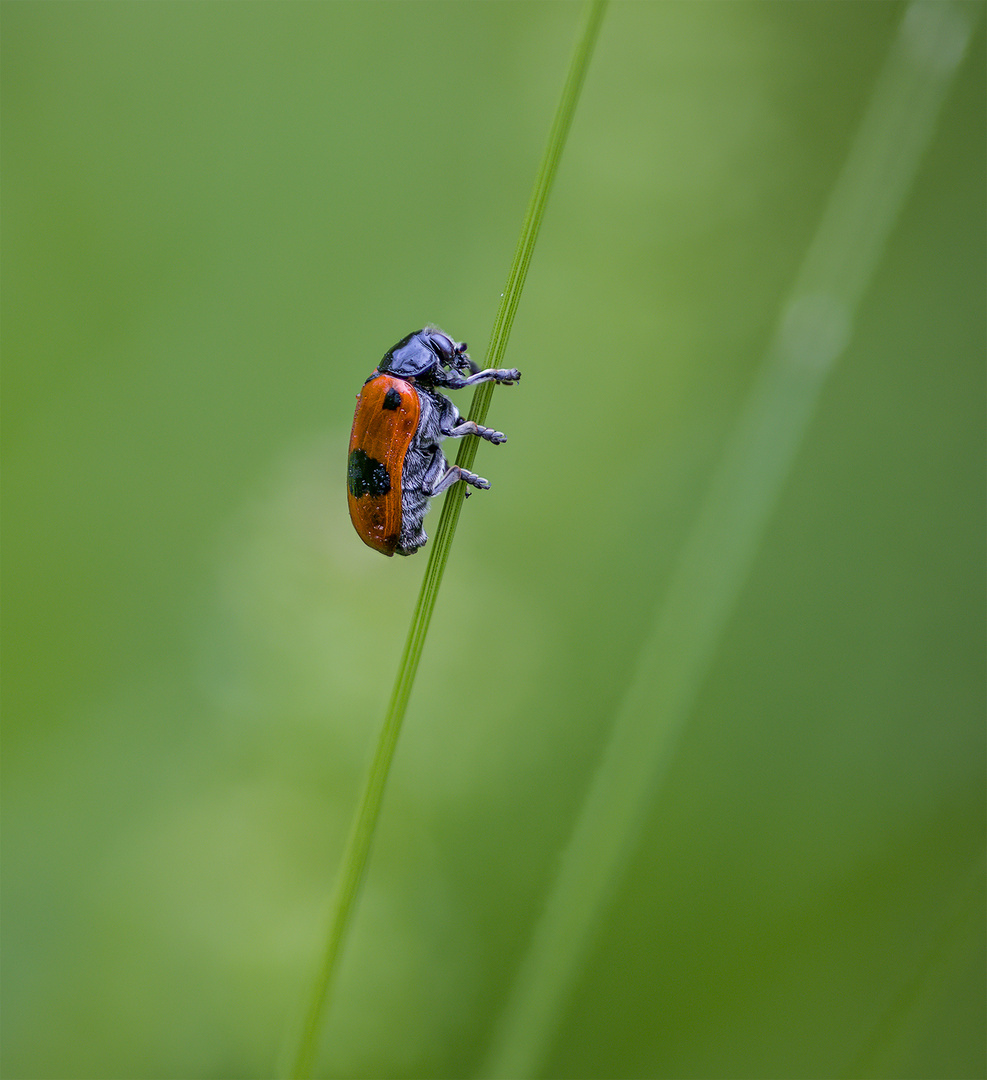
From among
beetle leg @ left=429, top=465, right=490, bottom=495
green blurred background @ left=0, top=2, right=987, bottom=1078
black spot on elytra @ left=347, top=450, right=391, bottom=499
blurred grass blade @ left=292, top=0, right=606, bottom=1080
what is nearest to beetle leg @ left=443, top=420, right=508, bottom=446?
beetle leg @ left=429, top=465, right=490, bottom=495

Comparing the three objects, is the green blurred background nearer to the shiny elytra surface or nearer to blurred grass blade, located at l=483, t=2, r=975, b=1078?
blurred grass blade, located at l=483, t=2, r=975, b=1078

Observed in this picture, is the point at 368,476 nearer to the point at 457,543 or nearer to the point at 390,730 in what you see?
the point at 457,543

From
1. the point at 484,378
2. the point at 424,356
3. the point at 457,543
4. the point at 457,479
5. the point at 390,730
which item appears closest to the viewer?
the point at 390,730

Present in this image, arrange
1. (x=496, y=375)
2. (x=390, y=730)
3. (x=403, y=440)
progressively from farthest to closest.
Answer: (x=403, y=440), (x=496, y=375), (x=390, y=730)

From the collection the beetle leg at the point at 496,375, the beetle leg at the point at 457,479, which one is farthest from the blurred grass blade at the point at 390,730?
the beetle leg at the point at 457,479

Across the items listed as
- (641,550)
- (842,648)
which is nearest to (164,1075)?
(641,550)

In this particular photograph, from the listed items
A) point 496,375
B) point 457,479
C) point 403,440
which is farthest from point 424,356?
point 496,375
